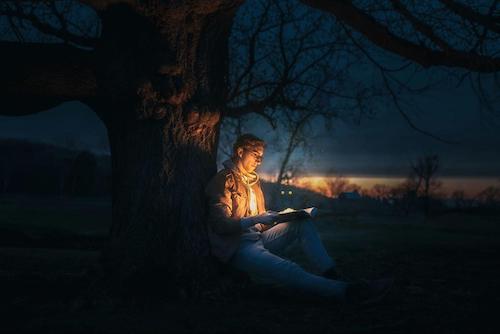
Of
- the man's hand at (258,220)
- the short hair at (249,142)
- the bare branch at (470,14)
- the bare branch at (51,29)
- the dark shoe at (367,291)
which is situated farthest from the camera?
the bare branch at (51,29)

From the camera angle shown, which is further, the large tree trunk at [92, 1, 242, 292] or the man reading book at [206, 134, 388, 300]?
the large tree trunk at [92, 1, 242, 292]

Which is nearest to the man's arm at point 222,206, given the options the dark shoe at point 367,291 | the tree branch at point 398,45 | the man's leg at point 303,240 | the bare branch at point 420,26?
the man's leg at point 303,240

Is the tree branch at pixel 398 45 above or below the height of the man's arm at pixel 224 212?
above

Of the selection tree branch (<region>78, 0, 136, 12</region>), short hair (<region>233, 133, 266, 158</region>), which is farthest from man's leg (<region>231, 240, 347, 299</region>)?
tree branch (<region>78, 0, 136, 12</region>)

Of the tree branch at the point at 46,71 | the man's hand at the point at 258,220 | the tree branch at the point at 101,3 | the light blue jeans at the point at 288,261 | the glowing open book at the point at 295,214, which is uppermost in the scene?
the tree branch at the point at 101,3

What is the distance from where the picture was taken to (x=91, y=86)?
576 cm

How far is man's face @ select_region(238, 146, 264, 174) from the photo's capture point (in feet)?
18.7

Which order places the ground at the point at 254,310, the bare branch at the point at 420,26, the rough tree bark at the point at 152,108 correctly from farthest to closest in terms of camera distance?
the bare branch at the point at 420,26 < the rough tree bark at the point at 152,108 < the ground at the point at 254,310

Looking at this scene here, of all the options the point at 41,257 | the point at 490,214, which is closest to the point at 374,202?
the point at 490,214

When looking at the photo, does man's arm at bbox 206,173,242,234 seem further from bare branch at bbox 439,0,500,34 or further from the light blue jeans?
bare branch at bbox 439,0,500,34

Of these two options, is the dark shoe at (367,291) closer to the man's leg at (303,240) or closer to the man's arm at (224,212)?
the man's leg at (303,240)

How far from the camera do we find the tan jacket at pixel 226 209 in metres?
5.24

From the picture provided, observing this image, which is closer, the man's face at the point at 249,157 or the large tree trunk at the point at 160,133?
the large tree trunk at the point at 160,133

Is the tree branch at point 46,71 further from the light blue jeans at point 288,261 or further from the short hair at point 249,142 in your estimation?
the light blue jeans at point 288,261
